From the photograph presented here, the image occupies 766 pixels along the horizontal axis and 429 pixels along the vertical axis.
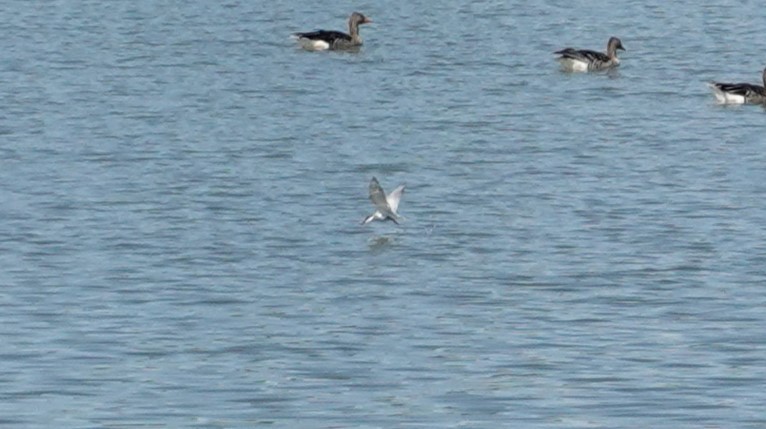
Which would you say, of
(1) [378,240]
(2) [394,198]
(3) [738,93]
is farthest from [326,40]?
(1) [378,240]

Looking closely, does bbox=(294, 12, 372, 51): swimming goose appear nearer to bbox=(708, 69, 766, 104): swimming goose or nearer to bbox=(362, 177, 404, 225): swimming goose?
bbox=(708, 69, 766, 104): swimming goose

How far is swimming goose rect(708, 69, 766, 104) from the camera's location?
39.6 meters

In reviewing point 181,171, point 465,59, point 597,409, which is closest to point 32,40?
point 465,59

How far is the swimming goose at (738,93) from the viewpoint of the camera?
39.6 metres

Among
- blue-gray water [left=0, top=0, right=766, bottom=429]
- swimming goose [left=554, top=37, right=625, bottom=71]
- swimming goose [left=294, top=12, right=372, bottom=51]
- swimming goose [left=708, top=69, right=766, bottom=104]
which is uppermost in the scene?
blue-gray water [left=0, top=0, right=766, bottom=429]

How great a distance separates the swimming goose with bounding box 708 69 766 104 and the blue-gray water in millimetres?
221

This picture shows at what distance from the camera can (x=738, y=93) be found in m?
39.7

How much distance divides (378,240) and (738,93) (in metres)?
15.3

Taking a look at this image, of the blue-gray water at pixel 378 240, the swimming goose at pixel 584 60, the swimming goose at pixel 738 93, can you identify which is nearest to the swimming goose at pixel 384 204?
the blue-gray water at pixel 378 240

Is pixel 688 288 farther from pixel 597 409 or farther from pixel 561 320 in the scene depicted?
pixel 597 409

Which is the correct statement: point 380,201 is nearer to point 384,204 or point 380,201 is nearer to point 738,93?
point 384,204

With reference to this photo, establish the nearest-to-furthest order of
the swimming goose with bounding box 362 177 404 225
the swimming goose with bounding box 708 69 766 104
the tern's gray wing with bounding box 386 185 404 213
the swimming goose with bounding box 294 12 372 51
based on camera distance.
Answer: the swimming goose with bounding box 362 177 404 225
the tern's gray wing with bounding box 386 185 404 213
the swimming goose with bounding box 708 69 766 104
the swimming goose with bounding box 294 12 372 51

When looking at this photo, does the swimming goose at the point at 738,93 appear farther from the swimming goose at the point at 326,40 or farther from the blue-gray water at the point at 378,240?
the swimming goose at the point at 326,40

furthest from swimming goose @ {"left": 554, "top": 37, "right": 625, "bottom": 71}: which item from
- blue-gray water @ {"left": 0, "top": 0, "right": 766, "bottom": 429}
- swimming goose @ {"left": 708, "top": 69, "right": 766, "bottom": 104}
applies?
swimming goose @ {"left": 708, "top": 69, "right": 766, "bottom": 104}
